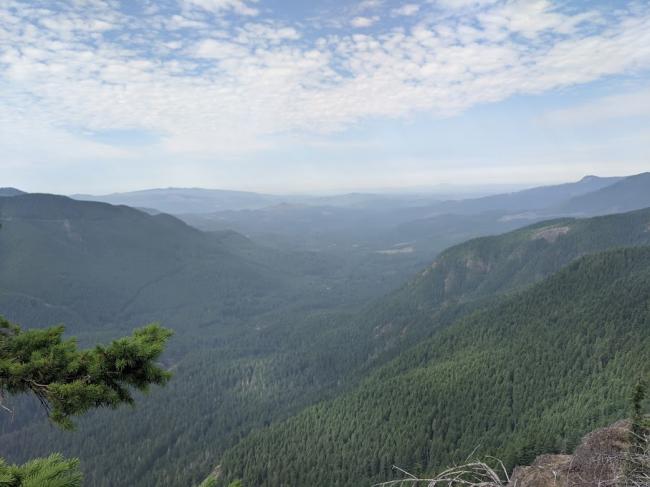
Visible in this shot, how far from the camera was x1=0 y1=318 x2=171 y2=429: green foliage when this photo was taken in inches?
431

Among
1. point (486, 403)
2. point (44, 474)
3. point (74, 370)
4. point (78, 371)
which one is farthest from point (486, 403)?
point (44, 474)

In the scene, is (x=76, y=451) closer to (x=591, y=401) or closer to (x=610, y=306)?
(x=591, y=401)

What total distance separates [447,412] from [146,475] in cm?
12576

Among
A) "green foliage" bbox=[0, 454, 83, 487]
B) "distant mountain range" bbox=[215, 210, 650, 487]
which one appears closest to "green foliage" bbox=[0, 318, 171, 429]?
"green foliage" bbox=[0, 454, 83, 487]

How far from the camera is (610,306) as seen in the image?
6156 inches

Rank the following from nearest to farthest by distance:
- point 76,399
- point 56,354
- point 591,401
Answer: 1. point 76,399
2. point 56,354
3. point 591,401

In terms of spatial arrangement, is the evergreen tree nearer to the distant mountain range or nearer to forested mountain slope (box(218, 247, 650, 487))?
forested mountain slope (box(218, 247, 650, 487))

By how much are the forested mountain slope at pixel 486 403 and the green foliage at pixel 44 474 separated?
92.1 meters

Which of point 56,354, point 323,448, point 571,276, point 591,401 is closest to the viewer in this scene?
point 56,354

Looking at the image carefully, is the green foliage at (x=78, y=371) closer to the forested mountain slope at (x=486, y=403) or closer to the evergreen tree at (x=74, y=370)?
the evergreen tree at (x=74, y=370)

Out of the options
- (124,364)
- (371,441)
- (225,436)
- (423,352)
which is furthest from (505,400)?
(124,364)

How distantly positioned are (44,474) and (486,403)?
145558 millimetres

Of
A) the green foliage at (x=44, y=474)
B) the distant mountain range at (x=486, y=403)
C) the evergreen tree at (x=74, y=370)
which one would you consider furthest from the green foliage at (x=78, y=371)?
the distant mountain range at (x=486, y=403)

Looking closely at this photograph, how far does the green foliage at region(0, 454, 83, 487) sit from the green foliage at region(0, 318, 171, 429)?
2626 millimetres
